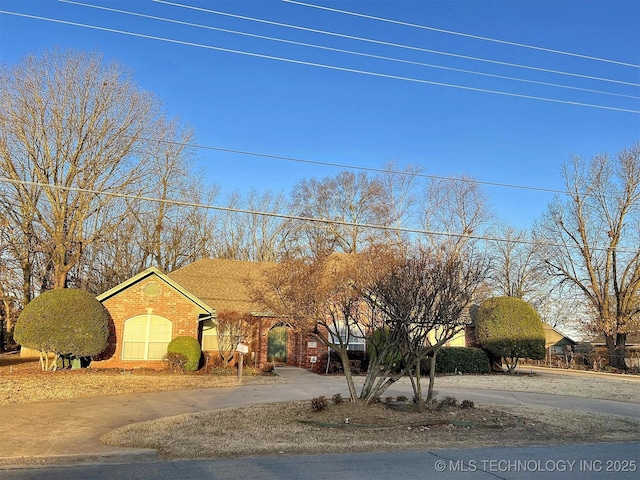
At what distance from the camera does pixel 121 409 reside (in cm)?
1141

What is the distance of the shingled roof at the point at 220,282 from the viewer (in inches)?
960

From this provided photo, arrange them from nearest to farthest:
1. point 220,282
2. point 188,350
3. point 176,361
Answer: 1. point 176,361
2. point 188,350
3. point 220,282

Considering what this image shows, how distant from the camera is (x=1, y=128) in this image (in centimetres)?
2634

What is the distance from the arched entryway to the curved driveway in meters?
5.82

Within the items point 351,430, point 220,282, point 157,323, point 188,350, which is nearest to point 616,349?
point 220,282

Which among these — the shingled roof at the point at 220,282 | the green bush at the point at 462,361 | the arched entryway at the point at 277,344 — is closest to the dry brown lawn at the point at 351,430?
the green bush at the point at 462,361

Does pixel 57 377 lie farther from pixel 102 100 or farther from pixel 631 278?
Result: pixel 631 278

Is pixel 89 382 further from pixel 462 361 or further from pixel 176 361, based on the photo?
pixel 462 361

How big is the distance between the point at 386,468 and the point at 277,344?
59.9 feet

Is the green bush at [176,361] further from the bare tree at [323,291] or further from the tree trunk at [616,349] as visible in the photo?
the tree trunk at [616,349]

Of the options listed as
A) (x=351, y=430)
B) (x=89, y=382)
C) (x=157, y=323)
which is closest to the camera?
(x=351, y=430)

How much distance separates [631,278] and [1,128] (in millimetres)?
37689

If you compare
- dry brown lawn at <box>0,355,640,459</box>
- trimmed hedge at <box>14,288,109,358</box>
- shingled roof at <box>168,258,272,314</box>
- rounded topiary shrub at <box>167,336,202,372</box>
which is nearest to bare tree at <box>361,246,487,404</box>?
dry brown lawn at <box>0,355,640,459</box>

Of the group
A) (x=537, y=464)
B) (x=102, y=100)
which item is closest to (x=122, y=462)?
(x=537, y=464)
